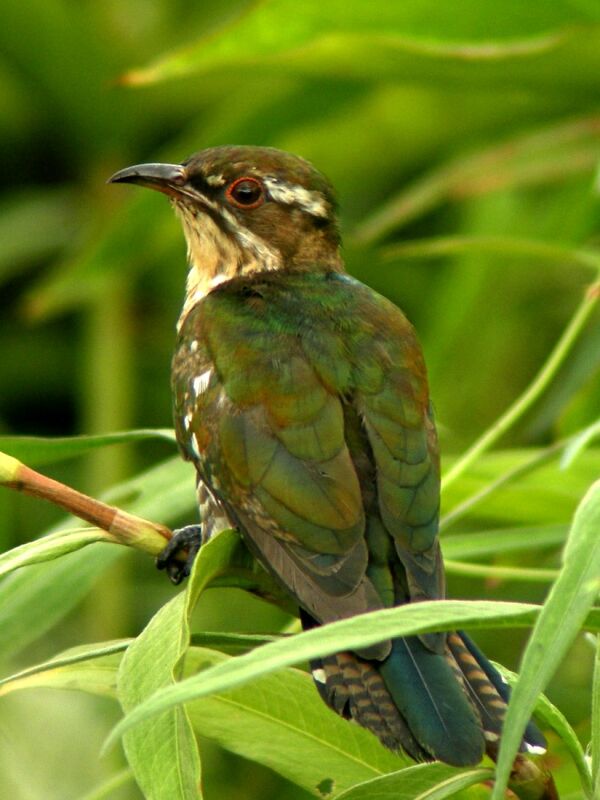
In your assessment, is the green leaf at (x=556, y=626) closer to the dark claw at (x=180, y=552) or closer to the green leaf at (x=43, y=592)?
the dark claw at (x=180, y=552)

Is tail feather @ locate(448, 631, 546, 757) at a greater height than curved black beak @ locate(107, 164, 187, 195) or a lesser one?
lesser

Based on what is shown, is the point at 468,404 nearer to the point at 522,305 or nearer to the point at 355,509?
the point at 522,305

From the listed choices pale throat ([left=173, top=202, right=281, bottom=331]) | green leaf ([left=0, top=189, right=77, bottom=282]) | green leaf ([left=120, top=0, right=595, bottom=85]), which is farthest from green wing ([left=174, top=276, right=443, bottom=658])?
green leaf ([left=0, top=189, right=77, bottom=282])

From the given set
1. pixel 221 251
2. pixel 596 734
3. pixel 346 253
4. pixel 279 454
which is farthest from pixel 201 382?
pixel 346 253

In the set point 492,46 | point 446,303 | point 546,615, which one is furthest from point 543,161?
point 546,615

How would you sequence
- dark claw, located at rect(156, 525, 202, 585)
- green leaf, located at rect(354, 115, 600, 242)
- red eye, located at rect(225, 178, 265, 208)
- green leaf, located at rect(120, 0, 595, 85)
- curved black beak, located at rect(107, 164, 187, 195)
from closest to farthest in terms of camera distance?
dark claw, located at rect(156, 525, 202, 585) < curved black beak, located at rect(107, 164, 187, 195) < red eye, located at rect(225, 178, 265, 208) < green leaf, located at rect(120, 0, 595, 85) < green leaf, located at rect(354, 115, 600, 242)

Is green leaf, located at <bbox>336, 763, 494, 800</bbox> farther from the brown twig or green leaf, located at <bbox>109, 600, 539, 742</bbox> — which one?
the brown twig

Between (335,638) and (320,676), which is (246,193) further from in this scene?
(335,638)
